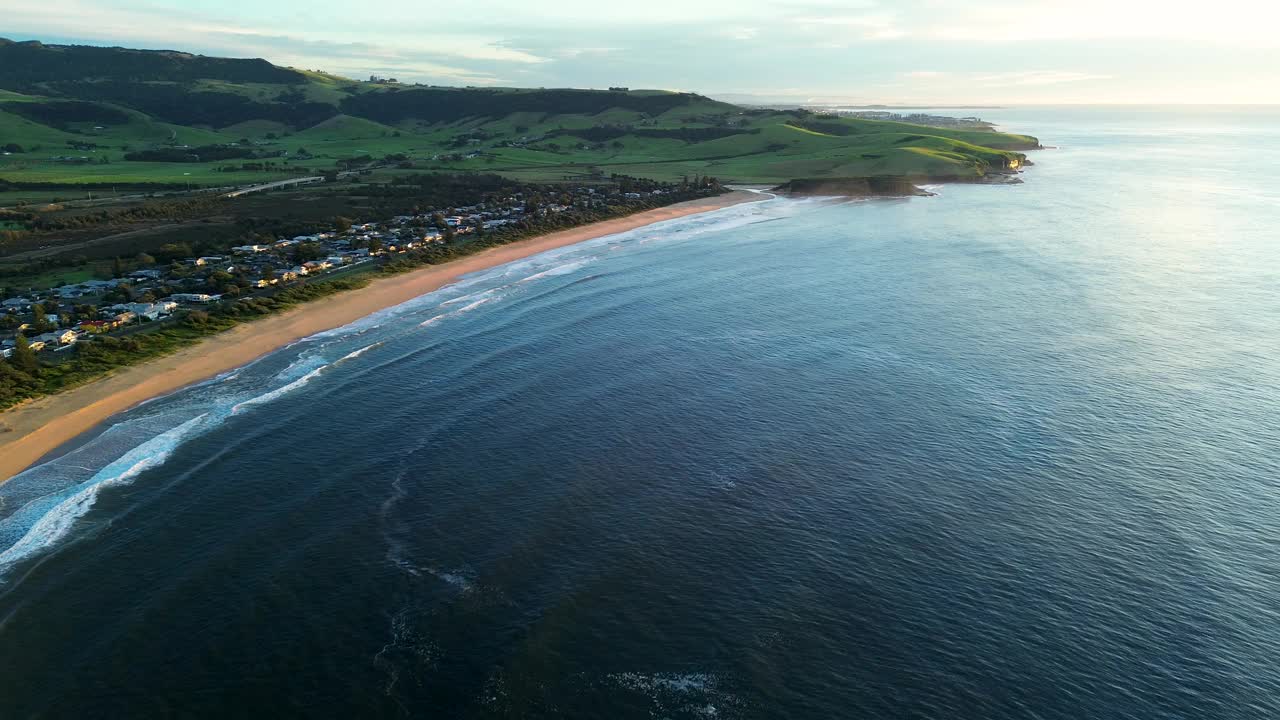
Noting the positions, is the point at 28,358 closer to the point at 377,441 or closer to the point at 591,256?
the point at 377,441

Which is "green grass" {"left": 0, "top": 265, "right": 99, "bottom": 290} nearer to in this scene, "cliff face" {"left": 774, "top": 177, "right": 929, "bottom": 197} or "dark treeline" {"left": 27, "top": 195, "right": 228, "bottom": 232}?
"dark treeline" {"left": 27, "top": 195, "right": 228, "bottom": 232}

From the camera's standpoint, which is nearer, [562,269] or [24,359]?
[24,359]

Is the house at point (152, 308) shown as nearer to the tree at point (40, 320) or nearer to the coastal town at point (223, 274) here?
the coastal town at point (223, 274)

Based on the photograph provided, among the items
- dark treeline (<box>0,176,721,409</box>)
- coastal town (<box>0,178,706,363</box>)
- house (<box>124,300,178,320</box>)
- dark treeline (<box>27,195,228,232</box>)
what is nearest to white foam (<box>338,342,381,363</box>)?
dark treeline (<box>0,176,721,409</box>)

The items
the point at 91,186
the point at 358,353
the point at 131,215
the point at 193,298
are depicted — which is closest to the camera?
the point at 358,353

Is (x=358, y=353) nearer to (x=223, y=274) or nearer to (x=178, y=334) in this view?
(x=178, y=334)

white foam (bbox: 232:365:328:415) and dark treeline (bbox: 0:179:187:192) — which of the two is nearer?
white foam (bbox: 232:365:328:415)

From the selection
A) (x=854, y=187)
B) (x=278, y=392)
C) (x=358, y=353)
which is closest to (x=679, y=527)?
(x=278, y=392)
